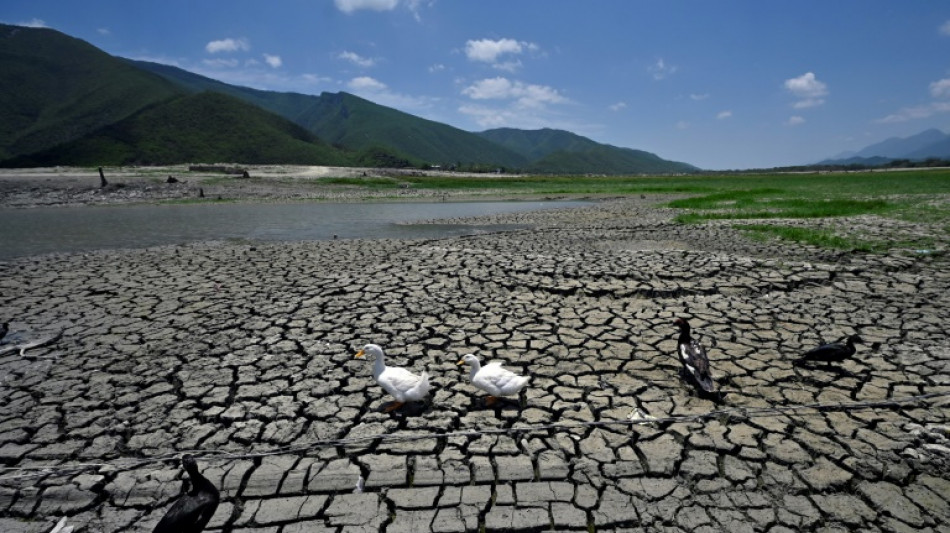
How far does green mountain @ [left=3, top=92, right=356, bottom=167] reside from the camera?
220ft

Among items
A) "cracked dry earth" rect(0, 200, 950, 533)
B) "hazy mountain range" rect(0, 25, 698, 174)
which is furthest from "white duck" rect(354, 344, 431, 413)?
"hazy mountain range" rect(0, 25, 698, 174)

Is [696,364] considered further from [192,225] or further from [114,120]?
[114,120]

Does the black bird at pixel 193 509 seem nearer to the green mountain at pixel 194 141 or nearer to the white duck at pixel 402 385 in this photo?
the white duck at pixel 402 385

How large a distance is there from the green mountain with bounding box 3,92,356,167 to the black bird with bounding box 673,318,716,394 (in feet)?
266

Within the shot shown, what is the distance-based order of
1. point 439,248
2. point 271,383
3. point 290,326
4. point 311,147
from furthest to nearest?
point 311,147, point 439,248, point 290,326, point 271,383

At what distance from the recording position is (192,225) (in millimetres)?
20266

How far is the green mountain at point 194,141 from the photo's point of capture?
67.0 meters

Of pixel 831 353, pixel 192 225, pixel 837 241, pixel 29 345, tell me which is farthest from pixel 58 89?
pixel 831 353

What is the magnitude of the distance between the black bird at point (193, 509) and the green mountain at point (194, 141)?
80051 mm

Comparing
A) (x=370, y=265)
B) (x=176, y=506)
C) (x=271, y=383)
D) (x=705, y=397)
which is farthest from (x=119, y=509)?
(x=370, y=265)

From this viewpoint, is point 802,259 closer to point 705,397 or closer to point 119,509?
point 705,397

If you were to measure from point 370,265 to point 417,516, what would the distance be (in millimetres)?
8349

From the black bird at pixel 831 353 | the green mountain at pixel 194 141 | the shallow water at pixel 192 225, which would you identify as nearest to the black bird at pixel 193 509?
the black bird at pixel 831 353

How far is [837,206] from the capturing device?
23312mm
